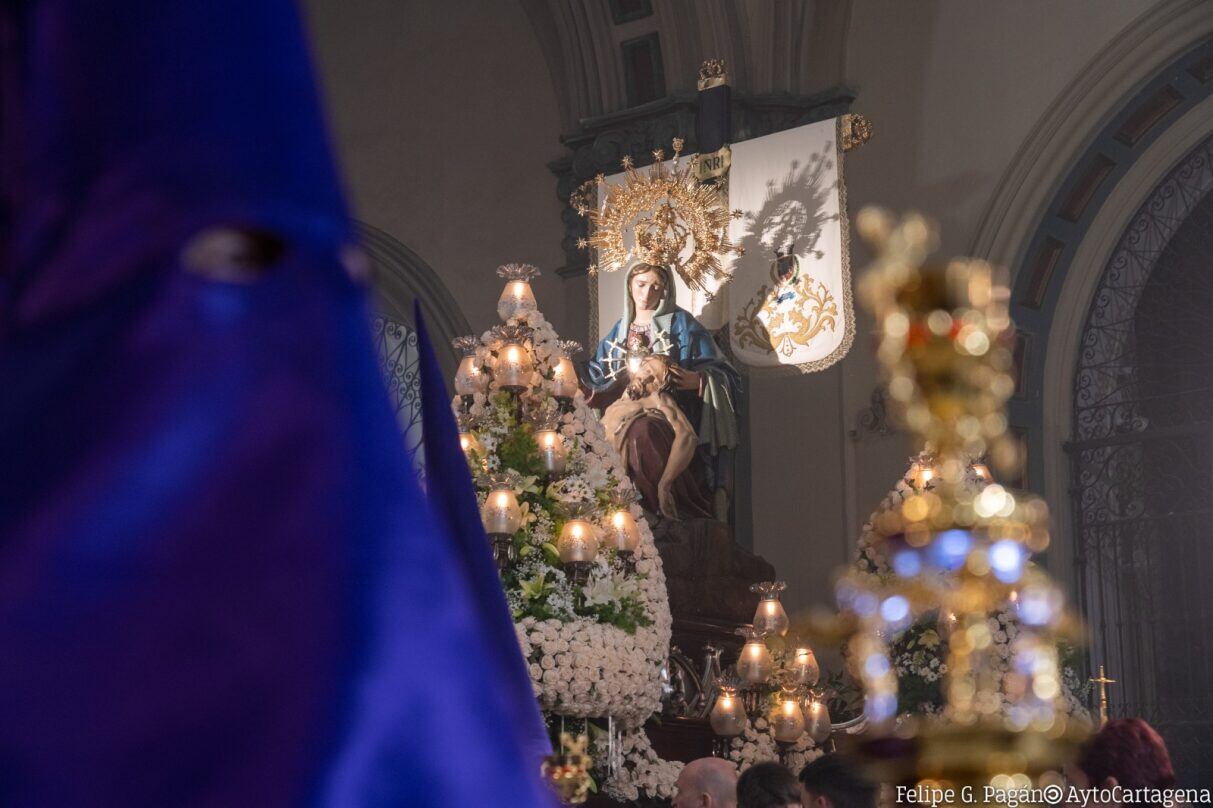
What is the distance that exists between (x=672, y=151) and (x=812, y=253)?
210 cm

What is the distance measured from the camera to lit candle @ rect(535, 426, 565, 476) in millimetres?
5719

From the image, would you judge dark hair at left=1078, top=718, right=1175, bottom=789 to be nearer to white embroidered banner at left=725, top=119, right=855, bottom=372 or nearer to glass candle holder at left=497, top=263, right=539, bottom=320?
glass candle holder at left=497, top=263, right=539, bottom=320

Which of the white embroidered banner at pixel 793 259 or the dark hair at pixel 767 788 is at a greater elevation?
the white embroidered banner at pixel 793 259

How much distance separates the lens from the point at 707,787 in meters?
4.96

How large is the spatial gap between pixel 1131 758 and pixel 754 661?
413 cm

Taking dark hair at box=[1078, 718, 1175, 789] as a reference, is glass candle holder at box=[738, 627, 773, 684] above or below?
above

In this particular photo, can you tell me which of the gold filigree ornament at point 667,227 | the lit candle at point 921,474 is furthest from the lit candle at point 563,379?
the gold filigree ornament at point 667,227

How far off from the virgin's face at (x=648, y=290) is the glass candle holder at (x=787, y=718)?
137 inches

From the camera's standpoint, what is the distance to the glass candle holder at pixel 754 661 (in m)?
7.14

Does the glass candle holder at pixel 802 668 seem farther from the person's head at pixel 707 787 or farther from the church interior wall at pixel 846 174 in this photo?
the church interior wall at pixel 846 174

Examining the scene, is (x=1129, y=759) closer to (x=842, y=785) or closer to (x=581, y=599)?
(x=842, y=785)

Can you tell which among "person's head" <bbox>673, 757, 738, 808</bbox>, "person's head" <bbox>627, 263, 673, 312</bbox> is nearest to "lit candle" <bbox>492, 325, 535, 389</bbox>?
"person's head" <bbox>673, 757, 738, 808</bbox>

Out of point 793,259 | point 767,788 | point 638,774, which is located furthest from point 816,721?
point 793,259

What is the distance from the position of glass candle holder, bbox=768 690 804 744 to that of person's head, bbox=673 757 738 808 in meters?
2.42
